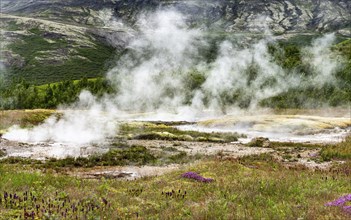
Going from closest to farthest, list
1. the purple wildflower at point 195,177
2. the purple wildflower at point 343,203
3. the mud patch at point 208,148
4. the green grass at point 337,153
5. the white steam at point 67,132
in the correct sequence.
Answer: the purple wildflower at point 343,203, the purple wildflower at point 195,177, the green grass at point 337,153, the mud patch at point 208,148, the white steam at point 67,132

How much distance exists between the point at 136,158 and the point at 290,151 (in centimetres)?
1617

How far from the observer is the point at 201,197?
1500cm

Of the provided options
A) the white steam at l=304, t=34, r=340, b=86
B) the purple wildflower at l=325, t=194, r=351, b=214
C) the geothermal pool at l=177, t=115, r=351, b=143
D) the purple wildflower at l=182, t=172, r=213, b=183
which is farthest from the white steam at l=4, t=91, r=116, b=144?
the white steam at l=304, t=34, r=340, b=86

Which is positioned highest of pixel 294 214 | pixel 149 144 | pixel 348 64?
pixel 348 64

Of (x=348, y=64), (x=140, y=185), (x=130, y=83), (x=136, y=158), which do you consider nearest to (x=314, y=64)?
(x=348, y=64)

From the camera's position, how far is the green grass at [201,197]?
11789 mm

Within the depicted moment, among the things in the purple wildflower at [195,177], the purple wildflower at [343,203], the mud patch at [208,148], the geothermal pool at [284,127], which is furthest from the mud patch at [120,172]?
the geothermal pool at [284,127]

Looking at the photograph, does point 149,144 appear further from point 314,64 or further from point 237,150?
point 314,64

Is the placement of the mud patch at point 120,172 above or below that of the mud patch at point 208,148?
above

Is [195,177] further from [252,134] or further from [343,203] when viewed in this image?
[252,134]

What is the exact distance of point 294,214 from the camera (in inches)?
452

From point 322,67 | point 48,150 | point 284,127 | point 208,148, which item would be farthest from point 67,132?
point 322,67

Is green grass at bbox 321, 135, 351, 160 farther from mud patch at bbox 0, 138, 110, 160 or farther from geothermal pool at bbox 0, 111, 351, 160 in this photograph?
mud patch at bbox 0, 138, 110, 160

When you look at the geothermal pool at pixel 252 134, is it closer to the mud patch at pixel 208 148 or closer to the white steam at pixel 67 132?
the mud patch at pixel 208 148
